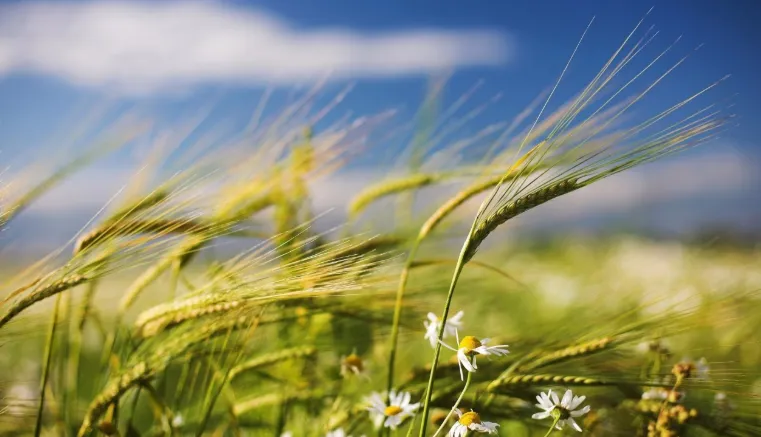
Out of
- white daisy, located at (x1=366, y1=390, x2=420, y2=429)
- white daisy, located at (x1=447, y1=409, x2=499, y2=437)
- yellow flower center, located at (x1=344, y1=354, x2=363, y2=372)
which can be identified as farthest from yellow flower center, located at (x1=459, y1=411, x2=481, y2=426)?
yellow flower center, located at (x1=344, y1=354, x2=363, y2=372)

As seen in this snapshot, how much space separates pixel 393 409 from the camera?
1017mm

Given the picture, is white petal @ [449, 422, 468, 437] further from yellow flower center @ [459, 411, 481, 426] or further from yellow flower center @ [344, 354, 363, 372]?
yellow flower center @ [344, 354, 363, 372]

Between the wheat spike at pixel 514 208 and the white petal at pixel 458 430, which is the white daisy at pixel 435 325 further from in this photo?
the wheat spike at pixel 514 208

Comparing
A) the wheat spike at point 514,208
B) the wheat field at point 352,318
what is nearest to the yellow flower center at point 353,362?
the wheat field at point 352,318

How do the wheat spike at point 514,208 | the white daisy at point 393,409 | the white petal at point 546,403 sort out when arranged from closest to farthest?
1. the wheat spike at point 514,208
2. the white petal at point 546,403
3. the white daisy at point 393,409

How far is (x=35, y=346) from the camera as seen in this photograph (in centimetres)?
308

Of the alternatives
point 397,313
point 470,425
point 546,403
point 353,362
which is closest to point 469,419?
point 470,425

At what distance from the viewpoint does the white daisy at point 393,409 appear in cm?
100

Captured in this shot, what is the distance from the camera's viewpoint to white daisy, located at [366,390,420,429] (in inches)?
39.4

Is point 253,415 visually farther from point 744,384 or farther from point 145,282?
point 744,384

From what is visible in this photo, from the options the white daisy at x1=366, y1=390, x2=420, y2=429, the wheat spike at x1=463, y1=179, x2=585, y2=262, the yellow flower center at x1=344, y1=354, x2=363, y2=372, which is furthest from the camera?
the yellow flower center at x1=344, y1=354, x2=363, y2=372

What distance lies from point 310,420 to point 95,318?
0.44 m

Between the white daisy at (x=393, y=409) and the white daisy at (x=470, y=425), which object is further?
the white daisy at (x=393, y=409)

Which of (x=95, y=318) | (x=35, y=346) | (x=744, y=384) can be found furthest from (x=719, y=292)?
(x=35, y=346)
